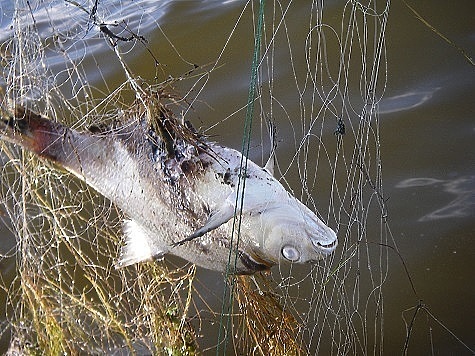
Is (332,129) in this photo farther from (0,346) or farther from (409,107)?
(0,346)

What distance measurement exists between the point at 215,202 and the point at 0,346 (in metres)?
1.57

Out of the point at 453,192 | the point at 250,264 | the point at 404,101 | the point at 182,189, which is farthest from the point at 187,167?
the point at 404,101

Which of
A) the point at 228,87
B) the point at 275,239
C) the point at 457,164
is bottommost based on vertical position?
the point at 457,164

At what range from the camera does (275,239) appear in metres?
1.15

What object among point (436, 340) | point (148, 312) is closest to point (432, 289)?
point (436, 340)

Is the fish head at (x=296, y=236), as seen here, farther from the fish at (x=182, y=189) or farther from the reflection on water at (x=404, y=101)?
the reflection on water at (x=404, y=101)

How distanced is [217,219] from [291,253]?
14 centimetres

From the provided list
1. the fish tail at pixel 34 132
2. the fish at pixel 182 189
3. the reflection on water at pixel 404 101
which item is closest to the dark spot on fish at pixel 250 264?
the fish at pixel 182 189

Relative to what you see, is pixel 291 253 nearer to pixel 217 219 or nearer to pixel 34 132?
pixel 217 219

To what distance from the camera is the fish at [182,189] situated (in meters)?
1.16

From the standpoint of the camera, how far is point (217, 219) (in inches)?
44.6

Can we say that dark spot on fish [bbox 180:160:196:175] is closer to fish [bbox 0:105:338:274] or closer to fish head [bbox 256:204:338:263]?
fish [bbox 0:105:338:274]

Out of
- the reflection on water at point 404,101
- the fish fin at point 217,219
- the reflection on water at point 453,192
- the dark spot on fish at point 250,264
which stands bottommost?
the reflection on water at point 453,192

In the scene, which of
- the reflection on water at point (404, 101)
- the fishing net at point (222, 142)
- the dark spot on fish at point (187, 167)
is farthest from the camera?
the reflection on water at point (404, 101)
